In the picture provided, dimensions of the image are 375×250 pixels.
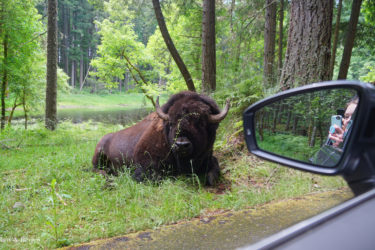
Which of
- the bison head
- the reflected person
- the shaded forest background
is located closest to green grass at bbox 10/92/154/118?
the shaded forest background

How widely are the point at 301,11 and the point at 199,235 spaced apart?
4225 mm

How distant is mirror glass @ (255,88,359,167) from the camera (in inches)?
51.9

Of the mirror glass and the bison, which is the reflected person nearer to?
the mirror glass

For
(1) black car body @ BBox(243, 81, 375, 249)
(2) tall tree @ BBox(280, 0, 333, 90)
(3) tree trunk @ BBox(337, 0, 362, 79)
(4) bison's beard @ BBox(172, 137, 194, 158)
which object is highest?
(3) tree trunk @ BBox(337, 0, 362, 79)

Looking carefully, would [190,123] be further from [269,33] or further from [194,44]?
[194,44]

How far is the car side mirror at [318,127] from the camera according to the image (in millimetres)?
1069

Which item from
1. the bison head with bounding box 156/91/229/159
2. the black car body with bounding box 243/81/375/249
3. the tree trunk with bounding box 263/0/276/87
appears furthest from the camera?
the tree trunk with bounding box 263/0/276/87

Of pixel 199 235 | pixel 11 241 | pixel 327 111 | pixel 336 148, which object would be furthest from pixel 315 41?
pixel 11 241

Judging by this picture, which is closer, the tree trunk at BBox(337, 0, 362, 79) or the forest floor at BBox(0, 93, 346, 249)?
the forest floor at BBox(0, 93, 346, 249)

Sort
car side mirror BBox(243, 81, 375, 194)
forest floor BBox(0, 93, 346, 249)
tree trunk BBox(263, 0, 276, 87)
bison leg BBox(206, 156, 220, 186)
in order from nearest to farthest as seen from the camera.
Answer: car side mirror BBox(243, 81, 375, 194) → forest floor BBox(0, 93, 346, 249) → bison leg BBox(206, 156, 220, 186) → tree trunk BBox(263, 0, 276, 87)

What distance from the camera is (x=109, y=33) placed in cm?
1694

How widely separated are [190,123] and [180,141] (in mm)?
422

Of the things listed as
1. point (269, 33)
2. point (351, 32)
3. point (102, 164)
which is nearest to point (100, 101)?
point (269, 33)

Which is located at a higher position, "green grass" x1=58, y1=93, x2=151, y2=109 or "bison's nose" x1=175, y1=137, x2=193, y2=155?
"bison's nose" x1=175, y1=137, x2=193, y2=155
